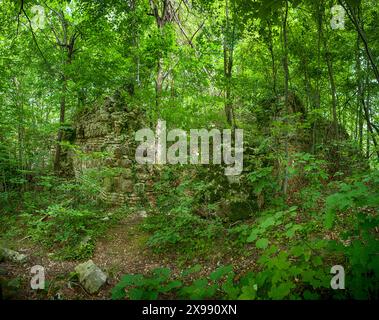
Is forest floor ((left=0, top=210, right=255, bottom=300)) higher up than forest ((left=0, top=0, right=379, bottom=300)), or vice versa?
forest ((left=0, top=0, right=379, bottom=300))

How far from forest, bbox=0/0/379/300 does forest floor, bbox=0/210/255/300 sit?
0.04 meters

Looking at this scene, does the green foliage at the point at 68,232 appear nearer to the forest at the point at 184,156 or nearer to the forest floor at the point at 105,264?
the forest at the point at 184,156

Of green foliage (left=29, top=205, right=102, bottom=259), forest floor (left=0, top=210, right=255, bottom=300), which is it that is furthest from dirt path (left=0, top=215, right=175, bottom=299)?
green foliage (left=29, top=205, right=102, bottom=259)

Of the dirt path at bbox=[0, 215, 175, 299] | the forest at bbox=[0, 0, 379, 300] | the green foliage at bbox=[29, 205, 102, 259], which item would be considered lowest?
the dirt path at bbox=[0, 215, 175, 299]

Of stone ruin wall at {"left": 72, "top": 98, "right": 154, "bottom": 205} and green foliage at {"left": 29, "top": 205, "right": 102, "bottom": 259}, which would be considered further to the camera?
stone ruin wall at {"left": 72, "top": 98, "right": 154, "bottom": 205}

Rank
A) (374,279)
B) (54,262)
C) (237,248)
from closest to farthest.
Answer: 1. (374,279)
2. (237,248)
3. (54,262)

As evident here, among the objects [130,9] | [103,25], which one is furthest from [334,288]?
[130,9]

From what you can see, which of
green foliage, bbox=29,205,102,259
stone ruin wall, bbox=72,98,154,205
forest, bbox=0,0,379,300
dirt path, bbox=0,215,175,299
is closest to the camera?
forest, bbox=0,0,379,300

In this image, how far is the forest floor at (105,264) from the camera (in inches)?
174

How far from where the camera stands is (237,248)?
16.7 feet

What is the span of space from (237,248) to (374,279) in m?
2.96

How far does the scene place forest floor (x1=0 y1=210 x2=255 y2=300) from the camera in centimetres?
441

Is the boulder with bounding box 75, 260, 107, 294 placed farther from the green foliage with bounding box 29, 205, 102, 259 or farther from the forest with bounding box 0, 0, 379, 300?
the green foliage with bounding box 29, 205, 102, 259
